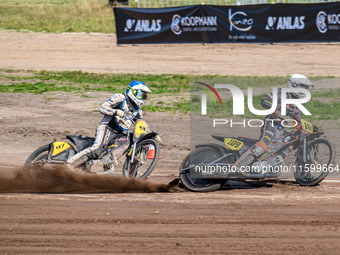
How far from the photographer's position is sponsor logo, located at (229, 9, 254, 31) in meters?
26.8

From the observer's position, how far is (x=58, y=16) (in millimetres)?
34531

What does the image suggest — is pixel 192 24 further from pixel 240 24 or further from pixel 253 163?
pixel 253 163

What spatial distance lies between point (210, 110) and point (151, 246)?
379 inches

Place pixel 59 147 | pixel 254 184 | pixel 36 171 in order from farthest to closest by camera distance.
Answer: pixel 254 184 < pixel 59 147 < pixel 36 171

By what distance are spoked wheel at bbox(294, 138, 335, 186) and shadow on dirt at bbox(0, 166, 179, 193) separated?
7.15ft

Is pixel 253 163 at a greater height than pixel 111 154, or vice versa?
pixel 111 154

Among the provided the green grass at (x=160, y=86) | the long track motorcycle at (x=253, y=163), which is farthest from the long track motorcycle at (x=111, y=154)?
the green grass at (x=160, y=86)

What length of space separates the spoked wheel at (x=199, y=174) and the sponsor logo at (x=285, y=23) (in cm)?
1940

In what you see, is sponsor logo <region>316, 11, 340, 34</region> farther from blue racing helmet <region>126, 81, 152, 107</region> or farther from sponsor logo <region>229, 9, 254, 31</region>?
blue racing helmet <region>126, 81, 152, 107</region>

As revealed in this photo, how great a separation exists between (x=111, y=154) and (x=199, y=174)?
5.18ft

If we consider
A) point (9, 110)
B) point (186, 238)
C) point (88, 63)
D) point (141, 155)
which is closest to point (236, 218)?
point (186, 238)

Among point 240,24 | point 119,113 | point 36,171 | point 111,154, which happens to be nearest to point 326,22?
point 240,24

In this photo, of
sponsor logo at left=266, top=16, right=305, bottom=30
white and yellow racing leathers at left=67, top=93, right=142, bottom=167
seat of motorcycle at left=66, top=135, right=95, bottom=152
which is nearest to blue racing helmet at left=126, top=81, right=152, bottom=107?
white and yellow racing leathers at left=67, top=93, right=142, bottom=167

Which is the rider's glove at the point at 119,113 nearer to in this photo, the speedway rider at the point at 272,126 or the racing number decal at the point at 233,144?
the racing number decal at the point at 233,144
